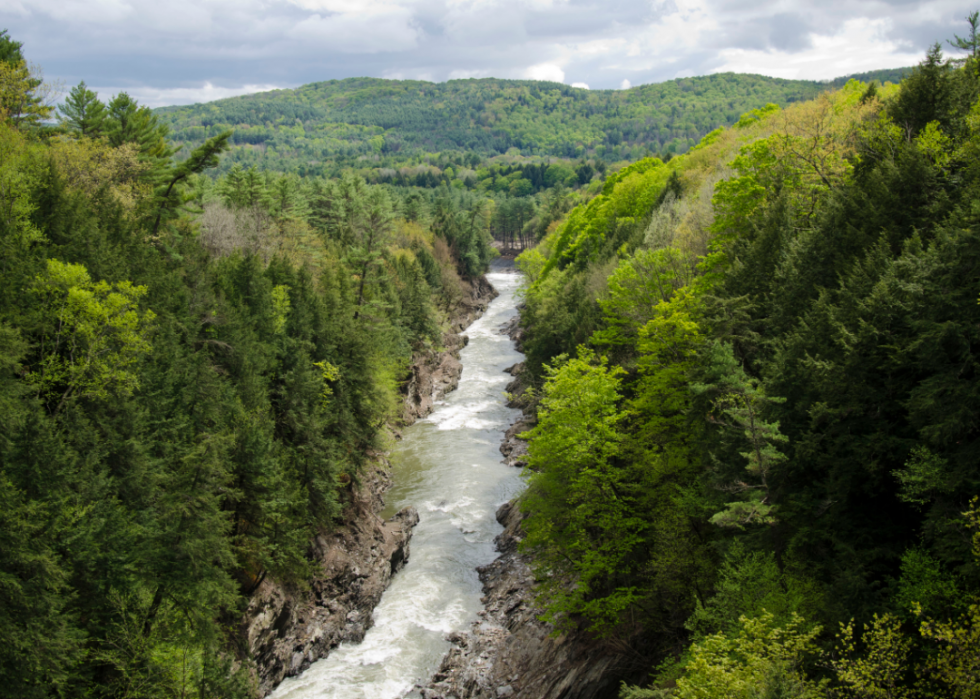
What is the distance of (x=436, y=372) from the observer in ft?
201

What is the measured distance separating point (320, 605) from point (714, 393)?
67.9 ft

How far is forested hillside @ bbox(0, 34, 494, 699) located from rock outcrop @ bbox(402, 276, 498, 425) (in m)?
11.0

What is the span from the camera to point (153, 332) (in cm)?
2414

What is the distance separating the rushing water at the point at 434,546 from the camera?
24.4m

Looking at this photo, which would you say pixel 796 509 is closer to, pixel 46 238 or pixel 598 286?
pixel 46 238

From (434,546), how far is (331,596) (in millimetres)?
7113

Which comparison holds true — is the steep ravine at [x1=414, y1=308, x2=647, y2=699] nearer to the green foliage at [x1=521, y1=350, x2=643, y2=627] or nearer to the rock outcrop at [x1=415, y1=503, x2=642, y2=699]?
the rock outcrop at [x1=415, y1=503, x2=642, y2=699]

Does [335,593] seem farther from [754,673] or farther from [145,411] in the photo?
[754,673]

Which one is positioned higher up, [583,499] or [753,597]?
[753,597]

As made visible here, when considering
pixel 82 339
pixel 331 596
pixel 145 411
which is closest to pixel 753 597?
pixel 331 596

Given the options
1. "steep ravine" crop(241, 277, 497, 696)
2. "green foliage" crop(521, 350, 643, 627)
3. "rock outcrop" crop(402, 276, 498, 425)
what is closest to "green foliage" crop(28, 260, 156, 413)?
"steep ravine" crop(241, 277, 497, 696)

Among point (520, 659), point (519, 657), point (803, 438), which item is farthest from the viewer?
point (519, 657)

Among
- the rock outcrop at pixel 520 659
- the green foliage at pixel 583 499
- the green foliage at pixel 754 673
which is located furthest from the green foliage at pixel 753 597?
the rock outcrop at pixel 520 659

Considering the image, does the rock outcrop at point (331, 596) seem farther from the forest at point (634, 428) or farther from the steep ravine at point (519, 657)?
the steep ravine at point (519, 657)
